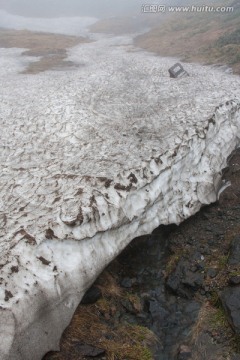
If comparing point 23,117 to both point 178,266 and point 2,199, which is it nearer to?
point 2,199

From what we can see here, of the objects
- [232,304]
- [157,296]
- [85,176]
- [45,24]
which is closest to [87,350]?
[157,296]

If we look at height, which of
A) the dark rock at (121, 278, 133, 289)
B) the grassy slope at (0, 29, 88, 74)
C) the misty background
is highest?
the misty background

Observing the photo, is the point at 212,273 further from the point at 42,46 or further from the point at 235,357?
the point at 42,46

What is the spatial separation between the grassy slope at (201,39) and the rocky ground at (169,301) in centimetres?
1769

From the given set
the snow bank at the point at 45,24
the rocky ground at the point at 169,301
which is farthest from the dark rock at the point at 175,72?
the snow bank at the point at 45,24

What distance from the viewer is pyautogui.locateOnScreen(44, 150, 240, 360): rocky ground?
7801 millimetres

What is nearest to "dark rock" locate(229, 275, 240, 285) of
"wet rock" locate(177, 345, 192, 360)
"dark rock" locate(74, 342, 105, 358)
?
"wet rock" locate(177, 345, 192, 360)

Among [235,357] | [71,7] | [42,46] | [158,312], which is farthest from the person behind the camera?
[71,7]

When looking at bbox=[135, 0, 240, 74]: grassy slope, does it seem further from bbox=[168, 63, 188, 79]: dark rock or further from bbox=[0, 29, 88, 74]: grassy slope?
bbox=[0, 29, 88, 74]: grassy slope

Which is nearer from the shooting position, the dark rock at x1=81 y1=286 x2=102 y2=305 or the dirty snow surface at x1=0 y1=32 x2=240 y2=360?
the dirty snow surface at x1=0 y1=32 x2=240 y2=360

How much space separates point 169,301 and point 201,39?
34.7 metres

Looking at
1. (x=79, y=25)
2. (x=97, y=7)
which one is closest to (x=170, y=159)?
(x=79, y=25)

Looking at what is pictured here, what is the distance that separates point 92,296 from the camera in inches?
347

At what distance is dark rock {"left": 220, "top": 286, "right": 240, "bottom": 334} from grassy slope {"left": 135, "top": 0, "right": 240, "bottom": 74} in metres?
19.8
